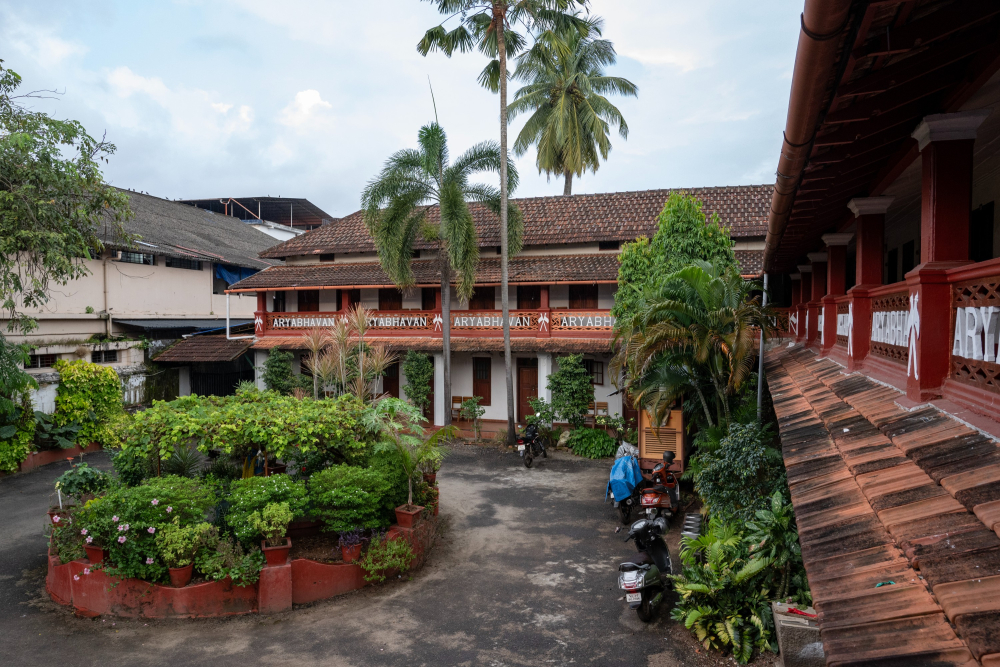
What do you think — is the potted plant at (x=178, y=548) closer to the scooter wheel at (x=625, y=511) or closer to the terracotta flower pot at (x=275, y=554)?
the terracotta flower pot at (x=275, y=554)

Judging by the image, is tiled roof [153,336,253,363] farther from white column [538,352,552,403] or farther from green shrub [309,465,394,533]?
green shrub [309,465,394,533]

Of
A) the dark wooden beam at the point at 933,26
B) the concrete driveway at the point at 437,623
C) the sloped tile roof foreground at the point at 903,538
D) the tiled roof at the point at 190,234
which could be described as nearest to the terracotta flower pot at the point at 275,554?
the concrete driveway at the point at 437,623

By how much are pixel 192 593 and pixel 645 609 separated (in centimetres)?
530

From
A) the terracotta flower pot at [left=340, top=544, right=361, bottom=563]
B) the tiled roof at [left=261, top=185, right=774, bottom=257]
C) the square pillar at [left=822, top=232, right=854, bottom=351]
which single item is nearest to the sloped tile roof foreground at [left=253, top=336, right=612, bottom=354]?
the tiled roof at [left=261, top=185, right=774, bottom=257]

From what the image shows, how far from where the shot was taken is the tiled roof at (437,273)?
60.6 feet

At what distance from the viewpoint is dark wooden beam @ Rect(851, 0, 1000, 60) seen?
2977 mm

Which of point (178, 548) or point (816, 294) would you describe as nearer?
point (178, 548)

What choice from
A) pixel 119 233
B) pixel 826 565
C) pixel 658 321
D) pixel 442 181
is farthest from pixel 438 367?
pixel 826 565

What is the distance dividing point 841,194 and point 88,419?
17.9 metres

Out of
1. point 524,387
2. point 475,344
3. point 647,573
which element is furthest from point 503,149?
point 647,573

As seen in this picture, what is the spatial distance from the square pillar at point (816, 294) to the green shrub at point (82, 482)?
36.7ft

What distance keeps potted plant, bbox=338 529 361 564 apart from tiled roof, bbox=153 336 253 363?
14.1 metres

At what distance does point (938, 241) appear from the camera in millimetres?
3865

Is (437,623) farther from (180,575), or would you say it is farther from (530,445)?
(530,445)
